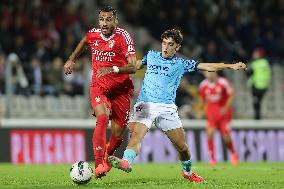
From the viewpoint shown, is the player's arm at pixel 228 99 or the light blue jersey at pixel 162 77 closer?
the light blue jersey at pixel 162 77

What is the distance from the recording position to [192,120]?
22.2 metres

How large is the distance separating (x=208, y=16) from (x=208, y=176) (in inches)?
495

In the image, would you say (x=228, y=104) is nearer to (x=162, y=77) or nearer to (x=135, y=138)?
(x=162, y=77)

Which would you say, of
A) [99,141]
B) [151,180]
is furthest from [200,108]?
[99,141]

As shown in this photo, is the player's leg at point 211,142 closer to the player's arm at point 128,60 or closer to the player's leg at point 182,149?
the player's leg at point 182,149

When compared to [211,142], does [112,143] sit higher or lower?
higher

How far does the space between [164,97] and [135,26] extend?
545 inches

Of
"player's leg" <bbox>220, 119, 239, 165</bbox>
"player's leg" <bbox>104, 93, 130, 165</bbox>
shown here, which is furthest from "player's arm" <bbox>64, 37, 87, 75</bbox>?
"player's leg" <bbox>220, 119, 239, 165</bbox>

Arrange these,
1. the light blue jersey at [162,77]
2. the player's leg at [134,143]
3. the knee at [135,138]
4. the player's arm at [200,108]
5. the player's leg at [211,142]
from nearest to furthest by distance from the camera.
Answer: the player's leg at [134,143]
the knee at [135,138]
the light blue jersey at [162,77]
the player's leg at [211,142]
the player's arm at [200,108]

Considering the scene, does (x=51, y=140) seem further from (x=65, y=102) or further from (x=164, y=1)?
(x=164, y=1)

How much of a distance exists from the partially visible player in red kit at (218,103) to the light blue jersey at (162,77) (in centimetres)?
796

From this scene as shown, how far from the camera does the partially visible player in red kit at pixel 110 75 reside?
1217 cm

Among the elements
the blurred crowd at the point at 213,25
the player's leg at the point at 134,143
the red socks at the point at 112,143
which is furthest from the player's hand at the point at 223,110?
the player's leg at the point at 134,143

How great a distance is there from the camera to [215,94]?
2048 centimetres
